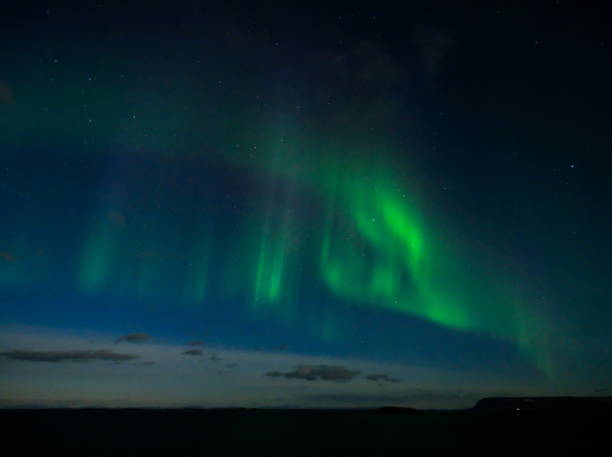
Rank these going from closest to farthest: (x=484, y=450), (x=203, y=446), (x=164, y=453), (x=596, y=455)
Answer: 1. (x=596, y=455)
2. (x=164, y=453)
3. (x=484, y=450)
4. (x=203, y=446)

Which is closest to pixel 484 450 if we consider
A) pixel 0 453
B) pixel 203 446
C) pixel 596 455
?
pixel 596 455

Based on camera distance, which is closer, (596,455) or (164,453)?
(596,455)

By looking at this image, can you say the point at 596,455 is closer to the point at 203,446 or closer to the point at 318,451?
the point at 318,451

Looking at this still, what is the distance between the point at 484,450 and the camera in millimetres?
66000

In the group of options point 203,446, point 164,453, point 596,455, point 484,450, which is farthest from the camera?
point 203,446

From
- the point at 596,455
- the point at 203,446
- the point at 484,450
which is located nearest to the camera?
the point at 596,455

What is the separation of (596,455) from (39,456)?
70619 millimetres

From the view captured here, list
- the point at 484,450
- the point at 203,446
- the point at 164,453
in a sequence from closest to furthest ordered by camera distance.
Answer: the point at 164,453, the point at 484,450, the point at 203,446

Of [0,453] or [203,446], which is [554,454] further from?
[0,453]

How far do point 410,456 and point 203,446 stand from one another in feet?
105

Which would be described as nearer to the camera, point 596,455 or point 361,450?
point 596,455

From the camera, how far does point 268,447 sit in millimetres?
71438

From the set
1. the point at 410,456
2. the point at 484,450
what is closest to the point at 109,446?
the point at 410,456

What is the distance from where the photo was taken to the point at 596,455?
56812mm
